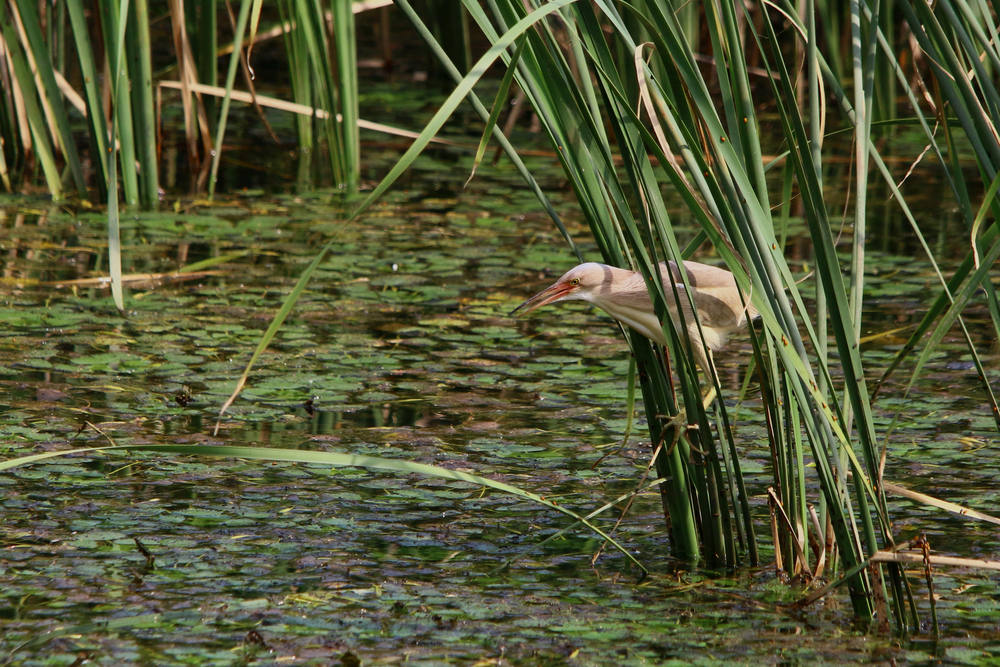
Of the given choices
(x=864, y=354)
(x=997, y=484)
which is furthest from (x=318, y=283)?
(x=997, y=484)

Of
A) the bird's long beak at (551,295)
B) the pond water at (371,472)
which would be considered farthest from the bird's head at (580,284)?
the pond water at (371,472)

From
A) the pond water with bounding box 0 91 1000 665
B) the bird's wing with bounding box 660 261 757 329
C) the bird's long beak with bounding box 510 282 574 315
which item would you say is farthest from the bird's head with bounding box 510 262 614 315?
the pond water with bounding box 0 91 1000 665

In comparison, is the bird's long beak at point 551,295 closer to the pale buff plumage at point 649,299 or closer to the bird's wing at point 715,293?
the pale buff plumage at point 649,299

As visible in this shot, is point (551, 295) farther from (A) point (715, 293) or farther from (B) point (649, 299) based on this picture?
(A) point (715, 293)

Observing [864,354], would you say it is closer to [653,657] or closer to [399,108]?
[653,657]

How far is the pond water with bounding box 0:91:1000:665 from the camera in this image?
2494 mm

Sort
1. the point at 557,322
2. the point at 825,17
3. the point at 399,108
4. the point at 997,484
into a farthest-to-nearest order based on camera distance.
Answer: the point at 399,108
the point at 825,17
the point at 557,322
the point at 997,484

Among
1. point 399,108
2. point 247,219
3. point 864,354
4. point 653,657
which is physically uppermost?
Result: point 399,108

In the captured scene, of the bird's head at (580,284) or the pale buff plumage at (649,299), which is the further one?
the bird's head at (580,284)

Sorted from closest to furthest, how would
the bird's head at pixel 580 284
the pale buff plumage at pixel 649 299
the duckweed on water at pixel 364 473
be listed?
1. the duckweed on water at pixel 364 473
2. the pale buff plumage at pixel 649 299
3. the bird's head at pixel 580 284

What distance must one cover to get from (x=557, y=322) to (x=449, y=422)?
1173 mm

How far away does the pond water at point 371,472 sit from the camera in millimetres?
2494

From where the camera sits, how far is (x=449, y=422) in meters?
3.81

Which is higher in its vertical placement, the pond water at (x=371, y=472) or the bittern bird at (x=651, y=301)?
the bittern bird at (x=651, y=301)
